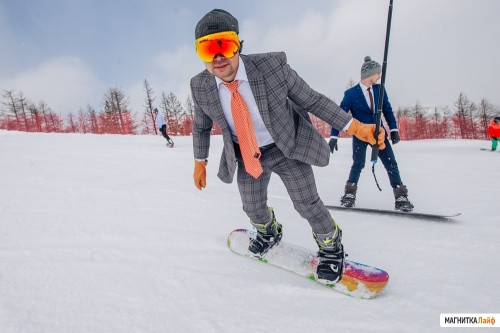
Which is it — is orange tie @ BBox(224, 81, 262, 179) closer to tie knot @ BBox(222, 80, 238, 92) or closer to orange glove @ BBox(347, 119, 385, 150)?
tie knot @ BBox(222, 80, 238, 92)

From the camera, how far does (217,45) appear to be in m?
1.80

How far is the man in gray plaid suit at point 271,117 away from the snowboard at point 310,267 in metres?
0.07

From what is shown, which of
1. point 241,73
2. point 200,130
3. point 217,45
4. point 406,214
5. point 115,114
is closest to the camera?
point 217,45

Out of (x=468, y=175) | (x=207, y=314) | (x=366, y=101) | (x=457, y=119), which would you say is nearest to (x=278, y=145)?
(x=207, y=314)

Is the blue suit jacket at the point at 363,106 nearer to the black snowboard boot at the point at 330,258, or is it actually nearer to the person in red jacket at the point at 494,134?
the black snowboard boot at the point at 330,258

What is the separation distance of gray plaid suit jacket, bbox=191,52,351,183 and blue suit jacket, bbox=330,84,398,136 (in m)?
1.76

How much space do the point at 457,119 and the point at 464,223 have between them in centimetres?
5367

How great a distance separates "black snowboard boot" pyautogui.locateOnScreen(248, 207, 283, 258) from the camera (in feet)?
8.08

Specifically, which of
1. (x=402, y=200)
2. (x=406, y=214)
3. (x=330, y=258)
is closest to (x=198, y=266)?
(x=330, y=258)

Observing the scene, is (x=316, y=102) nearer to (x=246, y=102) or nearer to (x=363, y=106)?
(x=246, y=102)

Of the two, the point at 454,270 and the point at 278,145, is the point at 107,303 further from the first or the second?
the point at 454,270

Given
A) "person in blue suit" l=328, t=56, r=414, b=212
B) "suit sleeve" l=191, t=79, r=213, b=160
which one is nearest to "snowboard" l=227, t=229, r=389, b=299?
"suit sleeve" l=191, t=79, r=213, b=160

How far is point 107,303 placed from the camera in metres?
1.77

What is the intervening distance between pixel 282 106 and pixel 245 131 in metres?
0.30
